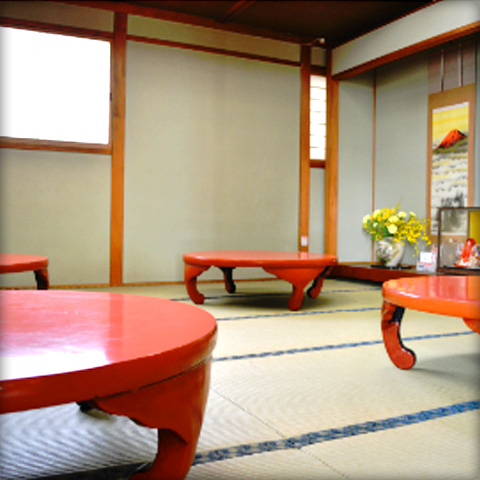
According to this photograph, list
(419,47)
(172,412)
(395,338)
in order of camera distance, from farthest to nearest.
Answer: (419,47)
(395,338)
(172,412)

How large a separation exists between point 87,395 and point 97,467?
54 centimetres

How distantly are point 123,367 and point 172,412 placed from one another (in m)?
0.17

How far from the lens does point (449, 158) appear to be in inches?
202

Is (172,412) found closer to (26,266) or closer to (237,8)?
(26,266)

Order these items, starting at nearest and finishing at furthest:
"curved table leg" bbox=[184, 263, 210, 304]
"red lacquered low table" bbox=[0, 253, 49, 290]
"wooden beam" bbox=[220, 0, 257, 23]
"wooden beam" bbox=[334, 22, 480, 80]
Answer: "red lacquered low table" bbox=[0, 253, 49, 290]
"curved table leg" bbox=[184, 263, 210, 304]
"wooden beam" bbox=[334, 22, 480, 80]
"wooden beam" bbox=[220, 0, 257, 23]

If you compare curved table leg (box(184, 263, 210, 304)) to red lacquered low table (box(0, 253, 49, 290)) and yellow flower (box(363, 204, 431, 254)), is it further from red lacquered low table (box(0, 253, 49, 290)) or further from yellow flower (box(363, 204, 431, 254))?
yellow flower (box(363, 204, 431, 254))

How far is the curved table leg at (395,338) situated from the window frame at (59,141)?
11.6 ft

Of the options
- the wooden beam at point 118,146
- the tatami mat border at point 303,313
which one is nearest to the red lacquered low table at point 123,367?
the tatami mat border at point 303,313

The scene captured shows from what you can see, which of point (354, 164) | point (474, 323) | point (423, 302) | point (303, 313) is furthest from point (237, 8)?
point (474, 323)

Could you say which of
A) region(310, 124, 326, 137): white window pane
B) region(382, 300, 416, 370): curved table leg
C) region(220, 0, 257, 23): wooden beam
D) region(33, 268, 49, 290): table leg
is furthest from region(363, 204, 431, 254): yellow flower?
region(33, 268, 49, 290): table leg

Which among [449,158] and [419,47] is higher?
[419,47]

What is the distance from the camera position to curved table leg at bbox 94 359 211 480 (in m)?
0.87

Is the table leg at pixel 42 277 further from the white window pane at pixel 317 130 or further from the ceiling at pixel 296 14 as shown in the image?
the white window pane at pixel 317 130

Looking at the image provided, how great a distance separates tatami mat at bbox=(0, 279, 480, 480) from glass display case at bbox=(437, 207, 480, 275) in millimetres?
2015
